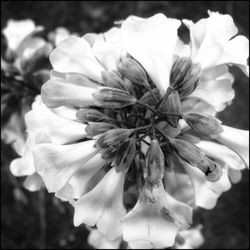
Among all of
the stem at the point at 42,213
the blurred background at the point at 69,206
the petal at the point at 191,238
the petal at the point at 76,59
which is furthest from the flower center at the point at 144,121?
the stem at the point at 42,213

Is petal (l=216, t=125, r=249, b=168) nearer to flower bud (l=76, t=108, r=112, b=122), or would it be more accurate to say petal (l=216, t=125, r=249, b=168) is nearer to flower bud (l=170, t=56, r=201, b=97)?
flower bud (l=170, t=56, r=201, b=97)

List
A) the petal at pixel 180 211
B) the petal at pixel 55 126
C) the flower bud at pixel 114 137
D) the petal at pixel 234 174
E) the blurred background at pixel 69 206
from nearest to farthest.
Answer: the flower bud at pixel 114 137 < the petal at pixel 55 126 < the petal at pixel 180 211 < the petal at pixel 234 174 < the blurred background at pixel 69 206

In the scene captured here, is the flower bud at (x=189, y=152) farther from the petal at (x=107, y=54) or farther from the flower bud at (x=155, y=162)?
the petal at (x=107, y=54)

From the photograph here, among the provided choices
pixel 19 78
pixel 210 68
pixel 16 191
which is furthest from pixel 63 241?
pixel 210 68

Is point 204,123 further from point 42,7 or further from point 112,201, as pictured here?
point 42,7

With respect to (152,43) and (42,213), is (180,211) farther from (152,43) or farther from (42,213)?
(42,213)

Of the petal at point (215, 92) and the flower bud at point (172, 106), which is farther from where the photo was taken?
the petal at point (215, 92)

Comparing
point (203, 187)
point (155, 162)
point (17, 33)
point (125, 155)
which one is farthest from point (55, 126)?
point (17, 33)
